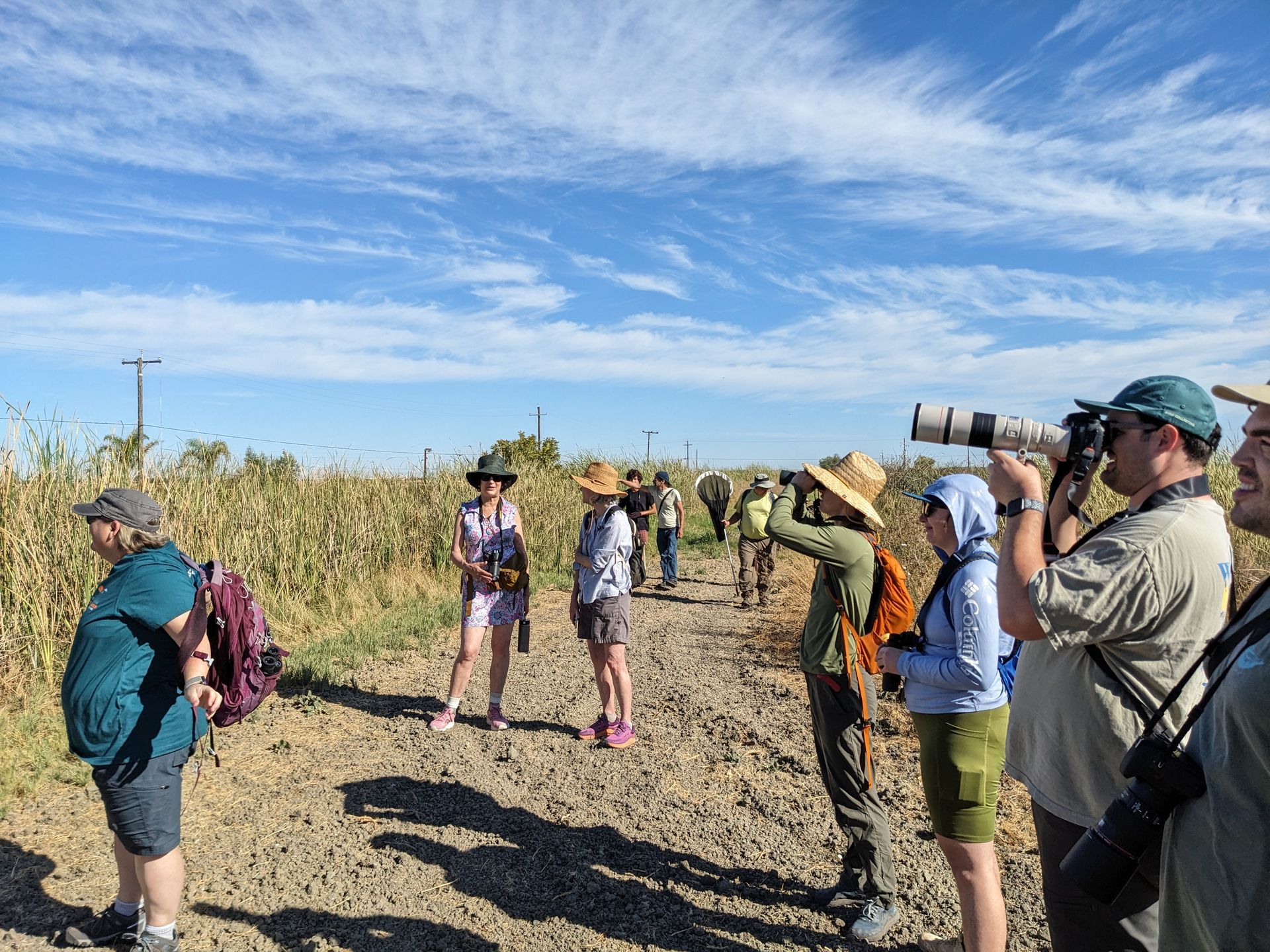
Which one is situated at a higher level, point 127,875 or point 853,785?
point 853,785

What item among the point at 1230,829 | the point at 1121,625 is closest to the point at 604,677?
the point at 1121,625

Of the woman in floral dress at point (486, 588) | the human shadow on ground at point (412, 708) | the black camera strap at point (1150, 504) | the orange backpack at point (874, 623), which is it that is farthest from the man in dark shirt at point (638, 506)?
the black camera strap at point (1150, 504)

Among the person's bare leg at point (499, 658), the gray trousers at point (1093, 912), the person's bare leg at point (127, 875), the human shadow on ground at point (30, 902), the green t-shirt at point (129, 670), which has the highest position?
the green t-shirt at point (129, 670)

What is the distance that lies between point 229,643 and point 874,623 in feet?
8.31

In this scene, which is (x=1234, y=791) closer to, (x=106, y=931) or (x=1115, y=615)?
(x=1115, y=615)

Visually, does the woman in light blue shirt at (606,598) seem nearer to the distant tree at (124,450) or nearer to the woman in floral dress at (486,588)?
the woman in floral dress at (486,588)

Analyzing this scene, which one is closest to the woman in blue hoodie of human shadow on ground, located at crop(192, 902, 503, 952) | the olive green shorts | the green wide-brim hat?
the olive green shorts

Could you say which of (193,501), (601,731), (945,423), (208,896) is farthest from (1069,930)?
(193,501)

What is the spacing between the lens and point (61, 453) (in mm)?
6555

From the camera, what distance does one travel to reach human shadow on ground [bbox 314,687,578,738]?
5.95 m

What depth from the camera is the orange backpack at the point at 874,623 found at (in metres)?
3.21

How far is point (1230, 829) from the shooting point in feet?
3.97

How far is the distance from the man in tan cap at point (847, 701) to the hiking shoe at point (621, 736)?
87.5 inches

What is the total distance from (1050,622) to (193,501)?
8.14 metres
